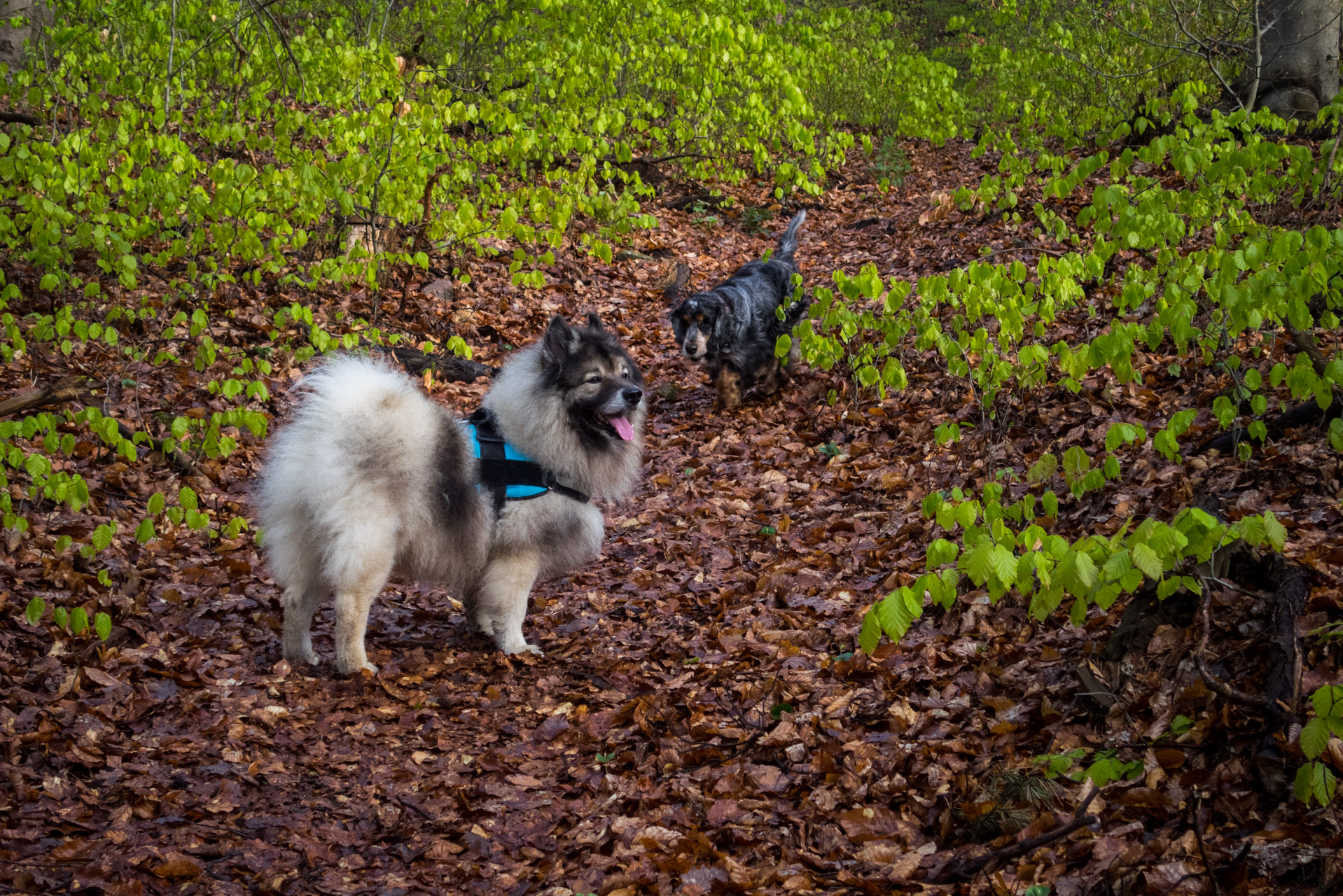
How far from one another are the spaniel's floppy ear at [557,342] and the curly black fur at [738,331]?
3.56 metres

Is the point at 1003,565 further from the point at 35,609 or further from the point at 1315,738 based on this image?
the point at 35,609

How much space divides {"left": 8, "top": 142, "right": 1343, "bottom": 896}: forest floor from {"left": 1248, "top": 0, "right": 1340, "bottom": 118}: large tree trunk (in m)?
6.36

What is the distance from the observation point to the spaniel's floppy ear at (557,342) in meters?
4.96

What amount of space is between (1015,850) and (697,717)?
1.70 meters

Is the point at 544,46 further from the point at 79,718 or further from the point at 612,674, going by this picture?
the point at 79,718

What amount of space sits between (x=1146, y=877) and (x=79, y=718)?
4195mm

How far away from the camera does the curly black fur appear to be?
28.0 feet

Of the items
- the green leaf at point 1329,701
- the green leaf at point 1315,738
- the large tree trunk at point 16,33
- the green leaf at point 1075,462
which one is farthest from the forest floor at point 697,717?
the large tree trunk at point 16,33

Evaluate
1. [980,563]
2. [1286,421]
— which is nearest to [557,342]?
[980,563]

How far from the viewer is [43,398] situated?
13.5 feet

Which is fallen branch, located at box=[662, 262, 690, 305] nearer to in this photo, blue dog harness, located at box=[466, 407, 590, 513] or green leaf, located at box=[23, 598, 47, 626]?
blue dog harness, located at box=[466, 407, 590, 513]

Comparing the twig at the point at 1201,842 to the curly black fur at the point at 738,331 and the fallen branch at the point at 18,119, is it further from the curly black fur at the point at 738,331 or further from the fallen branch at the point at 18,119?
the fallen branch at the point at 18,119

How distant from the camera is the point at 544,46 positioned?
9281 millimetres

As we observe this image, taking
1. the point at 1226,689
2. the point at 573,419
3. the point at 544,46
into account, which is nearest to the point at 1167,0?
the point at 544,46
